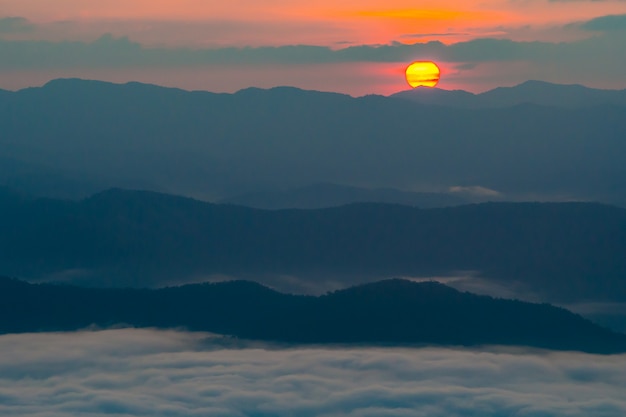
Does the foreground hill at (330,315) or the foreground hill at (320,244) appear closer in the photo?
the foreground hill at (330,315)

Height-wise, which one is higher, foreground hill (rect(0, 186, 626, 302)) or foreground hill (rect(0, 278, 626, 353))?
foreground hill (rect(0, 186, 626, 302))

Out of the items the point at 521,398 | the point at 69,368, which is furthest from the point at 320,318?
the point at 521,398

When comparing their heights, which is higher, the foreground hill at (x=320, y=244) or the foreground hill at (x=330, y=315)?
the foreground hill at (x=320, y=244)

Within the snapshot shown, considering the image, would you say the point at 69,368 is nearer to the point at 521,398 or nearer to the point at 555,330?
the point at 521,398

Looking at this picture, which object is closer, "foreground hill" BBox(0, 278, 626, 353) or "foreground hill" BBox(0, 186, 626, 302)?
"foreground hill" BBox(0, 278, 626, 353)

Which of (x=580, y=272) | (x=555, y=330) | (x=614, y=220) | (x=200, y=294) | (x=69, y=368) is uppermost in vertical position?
(x=614, y=220)
